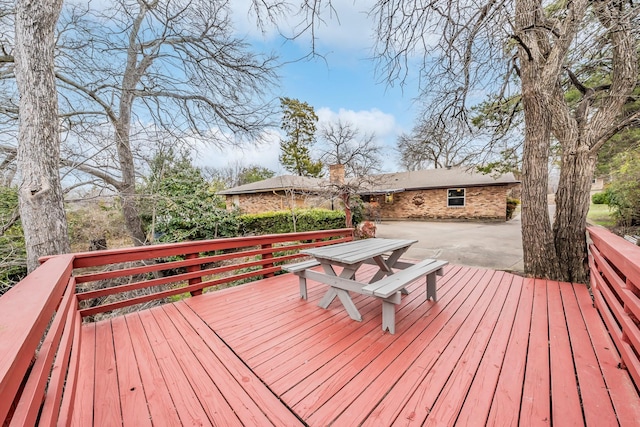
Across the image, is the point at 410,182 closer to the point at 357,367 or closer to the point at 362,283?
the point at 362,283

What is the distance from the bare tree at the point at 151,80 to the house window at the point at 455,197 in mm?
13036

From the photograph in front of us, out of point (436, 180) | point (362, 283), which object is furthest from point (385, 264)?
point (436, 180)

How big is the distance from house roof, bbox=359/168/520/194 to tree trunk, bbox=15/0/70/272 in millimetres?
11506

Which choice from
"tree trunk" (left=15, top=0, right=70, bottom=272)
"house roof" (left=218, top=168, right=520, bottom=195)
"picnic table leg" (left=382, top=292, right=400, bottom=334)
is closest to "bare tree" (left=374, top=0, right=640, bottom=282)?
"picnic table leg" (left=382, top=292, right=400, bottom=334)

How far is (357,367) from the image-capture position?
1.80 m

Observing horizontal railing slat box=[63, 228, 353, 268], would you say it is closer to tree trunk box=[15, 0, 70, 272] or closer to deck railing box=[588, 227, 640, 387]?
tree trunk box=[15, 0, 70, 272]

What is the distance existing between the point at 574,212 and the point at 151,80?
7937 mm

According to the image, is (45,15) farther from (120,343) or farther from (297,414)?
(297,414)

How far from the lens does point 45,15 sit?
269 cm

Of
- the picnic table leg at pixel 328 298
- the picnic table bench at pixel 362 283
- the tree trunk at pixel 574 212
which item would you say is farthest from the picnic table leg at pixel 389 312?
the tree trunk at pixel 574 212

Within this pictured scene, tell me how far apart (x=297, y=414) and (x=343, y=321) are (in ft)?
3.73

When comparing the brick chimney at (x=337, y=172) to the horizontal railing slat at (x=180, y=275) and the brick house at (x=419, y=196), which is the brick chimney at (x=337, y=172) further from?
the horizontal railing slat at (x=180, y=275)

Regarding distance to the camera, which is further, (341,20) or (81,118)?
(81,118)

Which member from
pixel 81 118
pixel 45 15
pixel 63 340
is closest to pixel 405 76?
pixel 63 340
